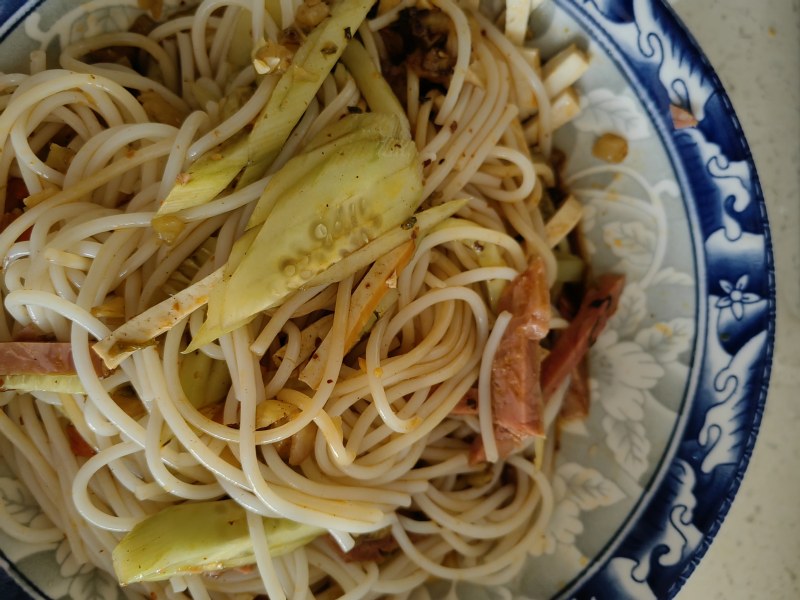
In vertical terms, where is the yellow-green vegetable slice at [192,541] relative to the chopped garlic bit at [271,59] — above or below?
below

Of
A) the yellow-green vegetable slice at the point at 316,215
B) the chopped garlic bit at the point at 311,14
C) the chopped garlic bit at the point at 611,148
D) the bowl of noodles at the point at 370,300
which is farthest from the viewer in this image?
the chopped garlic bit at the point at 611,148

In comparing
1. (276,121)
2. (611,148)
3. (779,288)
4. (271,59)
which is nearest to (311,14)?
(271,59)

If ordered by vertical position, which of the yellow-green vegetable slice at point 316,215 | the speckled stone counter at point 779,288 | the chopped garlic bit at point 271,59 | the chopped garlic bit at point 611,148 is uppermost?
the chopped garlic bit at point 271,59

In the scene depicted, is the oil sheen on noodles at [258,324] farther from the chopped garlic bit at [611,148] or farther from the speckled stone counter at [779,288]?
the speckled stone counter at [779,288]

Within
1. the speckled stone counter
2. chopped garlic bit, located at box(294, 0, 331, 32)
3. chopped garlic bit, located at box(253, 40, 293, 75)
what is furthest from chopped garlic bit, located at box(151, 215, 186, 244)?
the speckled stone counter

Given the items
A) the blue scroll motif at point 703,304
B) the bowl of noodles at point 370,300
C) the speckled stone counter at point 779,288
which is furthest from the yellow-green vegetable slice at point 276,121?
the speckled stone counter at point 779,288

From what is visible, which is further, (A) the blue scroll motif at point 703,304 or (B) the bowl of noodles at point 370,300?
(A) the blue scroll motif at point 703,304

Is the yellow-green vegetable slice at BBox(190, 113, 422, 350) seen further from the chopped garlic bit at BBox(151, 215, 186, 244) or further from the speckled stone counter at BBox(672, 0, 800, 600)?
the speckled stone counter at BBox(672, 0, 800, 600)
